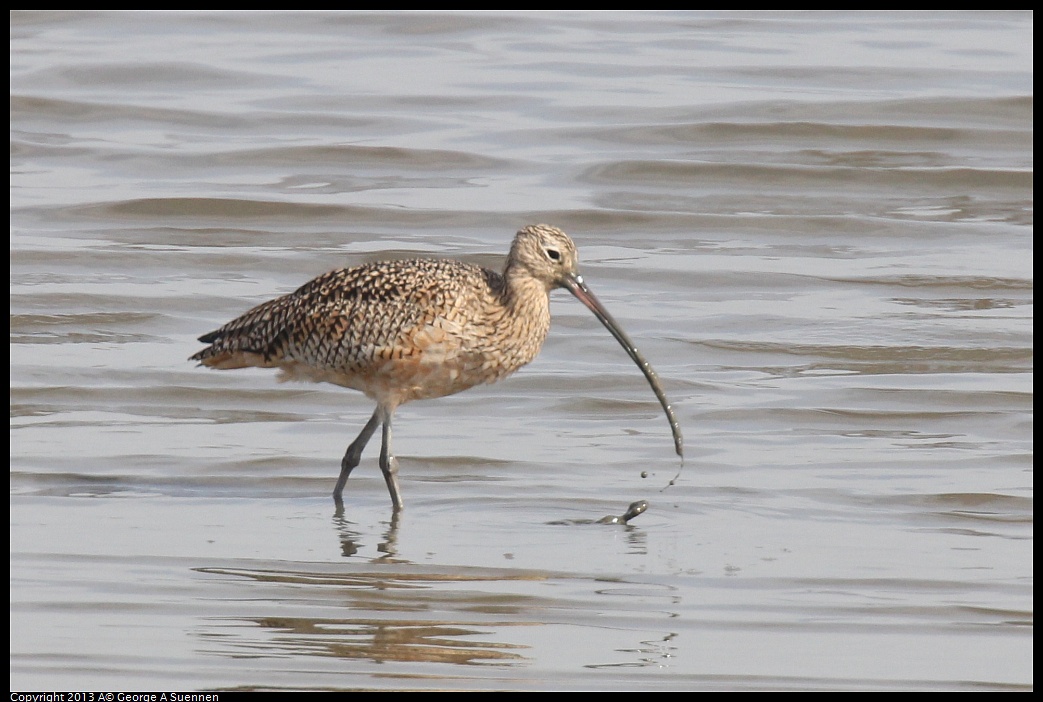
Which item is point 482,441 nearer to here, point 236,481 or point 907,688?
point 236,481

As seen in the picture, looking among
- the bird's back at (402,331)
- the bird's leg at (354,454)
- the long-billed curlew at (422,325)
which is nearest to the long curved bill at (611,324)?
the long-billed curlew at (422,325)

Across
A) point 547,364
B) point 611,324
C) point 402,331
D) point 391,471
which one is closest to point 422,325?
point 402,331

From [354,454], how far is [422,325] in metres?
0.65

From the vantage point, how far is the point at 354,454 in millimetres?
7738

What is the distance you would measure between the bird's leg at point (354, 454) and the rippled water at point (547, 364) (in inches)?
5.0

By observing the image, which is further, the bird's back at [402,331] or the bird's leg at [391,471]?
the bird's back at [402,331]

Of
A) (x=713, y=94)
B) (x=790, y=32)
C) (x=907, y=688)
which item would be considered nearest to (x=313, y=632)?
(x=907, y=688)

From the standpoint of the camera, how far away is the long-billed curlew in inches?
296

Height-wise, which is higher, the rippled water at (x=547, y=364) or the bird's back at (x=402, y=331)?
the bird's back at (x=402, y=331)

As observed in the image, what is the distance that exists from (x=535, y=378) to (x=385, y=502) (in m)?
2.05

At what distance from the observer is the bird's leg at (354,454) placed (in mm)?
7547

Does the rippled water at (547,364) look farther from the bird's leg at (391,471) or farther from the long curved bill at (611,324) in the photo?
the long curved bill at (611,324)

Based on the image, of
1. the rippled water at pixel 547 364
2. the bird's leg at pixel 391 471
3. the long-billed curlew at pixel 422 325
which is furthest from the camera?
the long-billed curlew at pixel 422 325

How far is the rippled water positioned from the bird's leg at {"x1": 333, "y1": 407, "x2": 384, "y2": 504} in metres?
0.13
